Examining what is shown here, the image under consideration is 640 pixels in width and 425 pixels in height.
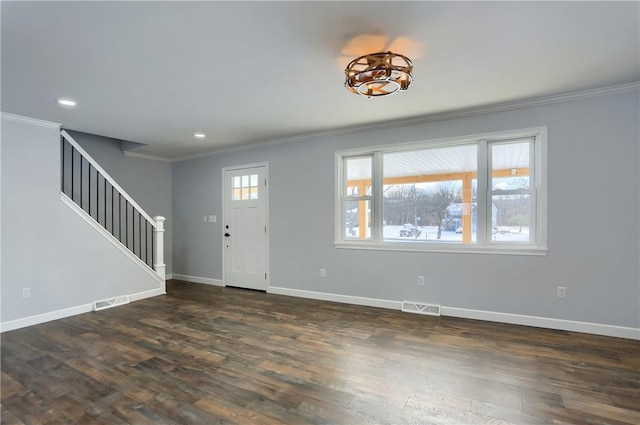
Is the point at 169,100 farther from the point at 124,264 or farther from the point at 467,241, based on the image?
the point at 467,241

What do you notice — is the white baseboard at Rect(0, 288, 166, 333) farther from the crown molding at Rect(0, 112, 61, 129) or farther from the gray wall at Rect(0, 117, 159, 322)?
the crown molding at Rect(0, 112, 61, 129)

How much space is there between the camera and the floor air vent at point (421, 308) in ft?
13.0

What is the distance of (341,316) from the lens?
3.95 metres

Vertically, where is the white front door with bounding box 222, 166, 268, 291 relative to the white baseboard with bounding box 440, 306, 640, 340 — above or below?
above

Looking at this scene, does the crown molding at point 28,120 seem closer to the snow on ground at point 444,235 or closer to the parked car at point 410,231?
the snow on ground at point 444,235

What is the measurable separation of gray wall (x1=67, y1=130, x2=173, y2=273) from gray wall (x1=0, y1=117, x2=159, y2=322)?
1.31 m

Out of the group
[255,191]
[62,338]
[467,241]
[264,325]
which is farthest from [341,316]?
[62,338]

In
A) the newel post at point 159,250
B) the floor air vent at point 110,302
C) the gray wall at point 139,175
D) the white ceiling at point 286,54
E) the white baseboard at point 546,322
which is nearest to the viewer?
the white ceiling at point 286,54

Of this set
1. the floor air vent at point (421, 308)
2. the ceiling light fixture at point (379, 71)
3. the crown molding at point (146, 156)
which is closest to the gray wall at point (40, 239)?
the crown molding at point (146, 156)

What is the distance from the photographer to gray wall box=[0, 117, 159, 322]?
143 inches

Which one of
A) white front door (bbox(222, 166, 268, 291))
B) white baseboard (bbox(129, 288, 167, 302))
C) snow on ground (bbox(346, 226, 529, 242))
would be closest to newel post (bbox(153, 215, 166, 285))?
white baseboard (bbox(129, 288, 167, 302))

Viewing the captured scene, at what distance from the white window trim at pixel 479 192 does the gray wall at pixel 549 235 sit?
0.07m

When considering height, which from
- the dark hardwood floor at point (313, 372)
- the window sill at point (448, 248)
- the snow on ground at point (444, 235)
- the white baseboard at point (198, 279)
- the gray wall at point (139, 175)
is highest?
the gray wall at point (139, 175)

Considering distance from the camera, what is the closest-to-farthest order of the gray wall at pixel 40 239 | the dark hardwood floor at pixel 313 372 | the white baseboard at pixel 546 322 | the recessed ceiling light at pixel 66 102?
the dark hardwood floor at pixel 313 372
the white baseboard at pixel 546 322
the recessed ceiling light at pixel 66 102
the gray wall at pixel 40 239
